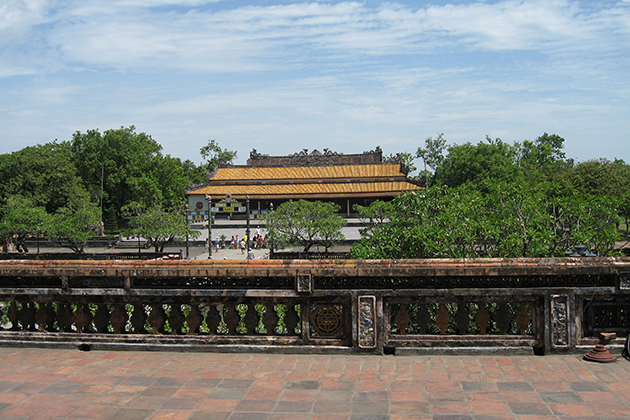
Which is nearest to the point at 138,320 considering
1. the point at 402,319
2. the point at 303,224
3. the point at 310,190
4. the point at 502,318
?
the point at 402,319

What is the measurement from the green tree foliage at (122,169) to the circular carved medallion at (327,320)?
5499 cm

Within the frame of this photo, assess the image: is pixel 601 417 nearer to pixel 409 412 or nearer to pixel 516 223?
pixel 409 412

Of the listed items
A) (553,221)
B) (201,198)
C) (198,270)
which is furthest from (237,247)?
(198,270)

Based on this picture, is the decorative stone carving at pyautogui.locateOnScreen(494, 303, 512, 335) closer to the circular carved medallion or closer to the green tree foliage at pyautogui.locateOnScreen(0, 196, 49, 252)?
the circular carved medallion

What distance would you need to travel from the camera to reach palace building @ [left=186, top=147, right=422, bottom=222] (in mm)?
54094

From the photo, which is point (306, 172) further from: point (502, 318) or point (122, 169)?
point (502, 318)

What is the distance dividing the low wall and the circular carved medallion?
11 mm

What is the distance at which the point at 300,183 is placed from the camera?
57531mm

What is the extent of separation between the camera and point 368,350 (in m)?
5.45

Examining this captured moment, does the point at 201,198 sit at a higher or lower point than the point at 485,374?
higher

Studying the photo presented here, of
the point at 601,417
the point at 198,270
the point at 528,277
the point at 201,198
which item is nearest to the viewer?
the point at 601,417

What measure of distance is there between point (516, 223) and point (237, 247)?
103ft

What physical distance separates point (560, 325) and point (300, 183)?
52579 mm

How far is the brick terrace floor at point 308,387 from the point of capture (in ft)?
13.6
